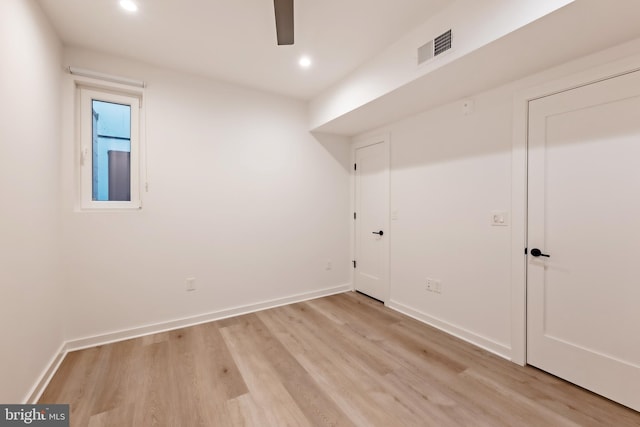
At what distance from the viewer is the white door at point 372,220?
350cm

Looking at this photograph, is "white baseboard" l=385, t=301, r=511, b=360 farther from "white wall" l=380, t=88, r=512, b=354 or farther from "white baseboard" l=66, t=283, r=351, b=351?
"white baseboard" l=66, t=283, r=351, b=351

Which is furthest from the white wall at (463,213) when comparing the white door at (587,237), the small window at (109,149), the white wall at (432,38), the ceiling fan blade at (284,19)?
the small window at (109,149)

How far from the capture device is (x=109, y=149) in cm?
264

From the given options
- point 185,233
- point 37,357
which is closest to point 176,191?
point 185,233

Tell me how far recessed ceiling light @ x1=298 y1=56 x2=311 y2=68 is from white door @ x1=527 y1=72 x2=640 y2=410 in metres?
1.97

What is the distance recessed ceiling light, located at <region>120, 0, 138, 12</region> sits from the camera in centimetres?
190

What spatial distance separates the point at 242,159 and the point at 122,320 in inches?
81.0

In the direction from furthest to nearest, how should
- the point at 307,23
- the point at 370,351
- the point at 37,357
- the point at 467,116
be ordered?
the point at 467,116, the point at 370,351, the point at 307,23, the point at 37,357

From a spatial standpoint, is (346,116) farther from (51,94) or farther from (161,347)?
(161,347)

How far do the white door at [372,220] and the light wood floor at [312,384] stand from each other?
94 cm

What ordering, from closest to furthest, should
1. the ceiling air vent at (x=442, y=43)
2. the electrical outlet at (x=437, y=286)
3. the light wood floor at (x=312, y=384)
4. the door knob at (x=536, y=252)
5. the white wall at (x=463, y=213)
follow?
the light wood floor at (x=312, y=384), the ceiling air vent at (x=442, y=43), the door knob at (x=536, y=252), the white wall at (x=463, y=213), the electrical outlet at (x=437, y=286)

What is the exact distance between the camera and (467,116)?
256 centimetres

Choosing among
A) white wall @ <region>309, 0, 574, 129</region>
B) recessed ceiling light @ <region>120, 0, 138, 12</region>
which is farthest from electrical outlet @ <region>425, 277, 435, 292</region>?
recessed ceiling light @ <region>120, 0, 138, 12</region>

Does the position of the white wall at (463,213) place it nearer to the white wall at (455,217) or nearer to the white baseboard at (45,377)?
the white wall at (455,217)
